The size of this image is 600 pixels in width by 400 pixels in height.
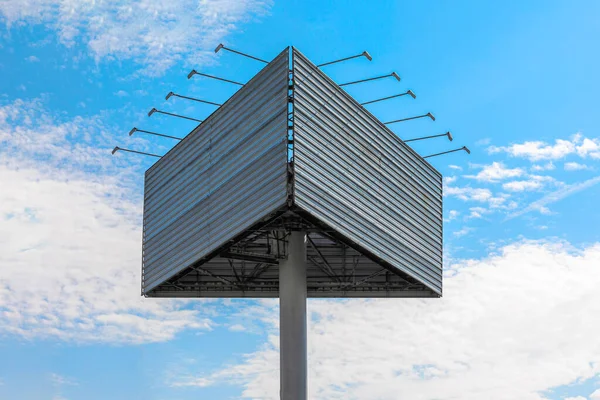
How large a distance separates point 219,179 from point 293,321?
9563mm

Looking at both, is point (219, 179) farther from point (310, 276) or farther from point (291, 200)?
point (310, 276)

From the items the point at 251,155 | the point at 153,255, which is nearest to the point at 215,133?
the point at 251,155

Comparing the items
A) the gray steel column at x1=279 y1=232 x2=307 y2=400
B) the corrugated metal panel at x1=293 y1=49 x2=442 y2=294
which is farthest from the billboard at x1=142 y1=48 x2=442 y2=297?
the gray steel column at x1=279 y1=232 x2=307 y2=400

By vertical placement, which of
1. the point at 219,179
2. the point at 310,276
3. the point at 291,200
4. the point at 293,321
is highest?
the point at 219,179

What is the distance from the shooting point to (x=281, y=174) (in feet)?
190

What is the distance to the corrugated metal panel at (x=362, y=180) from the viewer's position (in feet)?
195

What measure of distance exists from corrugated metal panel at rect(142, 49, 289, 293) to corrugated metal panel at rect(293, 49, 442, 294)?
1482 mm

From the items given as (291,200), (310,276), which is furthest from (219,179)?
(310,276)

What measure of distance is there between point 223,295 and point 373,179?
50.8 feet

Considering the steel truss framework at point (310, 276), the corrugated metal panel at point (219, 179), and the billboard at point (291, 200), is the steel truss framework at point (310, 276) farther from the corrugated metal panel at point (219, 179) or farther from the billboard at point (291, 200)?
the corrugated metal panel at point (219, 179)

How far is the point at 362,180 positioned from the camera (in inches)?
2502

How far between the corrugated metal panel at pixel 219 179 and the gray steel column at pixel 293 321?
5232 millimetres

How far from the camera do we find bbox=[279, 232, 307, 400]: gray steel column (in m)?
62.8

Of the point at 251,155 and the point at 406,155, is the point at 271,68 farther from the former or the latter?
the point at 406,155
